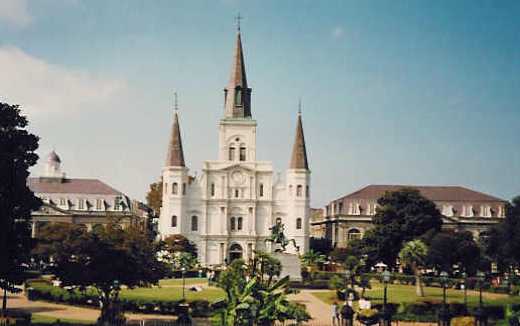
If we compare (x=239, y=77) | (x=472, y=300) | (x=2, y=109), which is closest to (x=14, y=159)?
(x=2, y=109)

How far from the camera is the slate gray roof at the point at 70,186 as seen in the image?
10231 cm

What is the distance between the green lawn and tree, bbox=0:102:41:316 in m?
21.9

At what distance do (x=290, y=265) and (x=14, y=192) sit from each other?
33.7 m

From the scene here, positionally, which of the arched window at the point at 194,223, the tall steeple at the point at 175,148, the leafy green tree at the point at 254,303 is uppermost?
the tall steeple at the point at 175,148

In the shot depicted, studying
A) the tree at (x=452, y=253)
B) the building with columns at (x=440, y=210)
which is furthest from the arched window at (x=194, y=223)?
the tree at (x=452, y=253)

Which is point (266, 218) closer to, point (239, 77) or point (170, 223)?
point (170, 223)

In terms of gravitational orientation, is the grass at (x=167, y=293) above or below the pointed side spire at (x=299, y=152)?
below

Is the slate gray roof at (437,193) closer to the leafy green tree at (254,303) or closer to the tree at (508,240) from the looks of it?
the tree at (508,240)

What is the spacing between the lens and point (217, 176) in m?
96.8

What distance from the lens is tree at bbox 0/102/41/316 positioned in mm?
34625

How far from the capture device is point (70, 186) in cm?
10325

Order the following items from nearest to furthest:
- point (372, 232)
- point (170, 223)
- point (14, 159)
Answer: point (14, 159) → point (372, 232) → point (170, 223)

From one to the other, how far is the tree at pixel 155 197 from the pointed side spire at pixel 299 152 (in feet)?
78.8

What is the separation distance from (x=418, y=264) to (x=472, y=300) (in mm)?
10981
